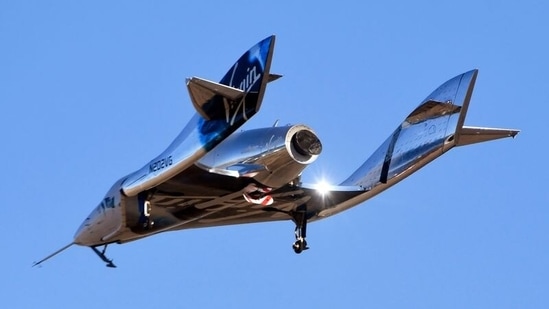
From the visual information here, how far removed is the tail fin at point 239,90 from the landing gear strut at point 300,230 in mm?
14223

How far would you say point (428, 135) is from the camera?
55938 millimetres

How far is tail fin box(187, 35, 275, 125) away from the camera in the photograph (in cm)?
4472

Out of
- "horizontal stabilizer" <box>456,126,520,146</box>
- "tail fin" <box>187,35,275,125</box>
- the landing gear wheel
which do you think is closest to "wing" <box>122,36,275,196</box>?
"tail fin" <box>187,35,275,125</box>

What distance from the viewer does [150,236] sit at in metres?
59.9

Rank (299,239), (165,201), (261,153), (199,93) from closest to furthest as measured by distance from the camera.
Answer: (199,93) < (261,153) < (165,201) < (299,239)

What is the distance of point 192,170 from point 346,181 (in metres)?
10.9

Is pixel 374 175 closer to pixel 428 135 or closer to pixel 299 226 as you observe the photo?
pixel 428 135

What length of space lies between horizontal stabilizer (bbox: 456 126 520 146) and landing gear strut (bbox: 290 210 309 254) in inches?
331

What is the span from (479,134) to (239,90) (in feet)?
48.1

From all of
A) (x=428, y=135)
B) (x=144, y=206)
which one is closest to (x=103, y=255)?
(x=144, y=206)

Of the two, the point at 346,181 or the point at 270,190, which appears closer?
the point at 270,190

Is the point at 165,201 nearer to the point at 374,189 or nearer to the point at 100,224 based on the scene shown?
the point at 100,224

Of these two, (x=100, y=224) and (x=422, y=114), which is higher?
(x=422, y=114)

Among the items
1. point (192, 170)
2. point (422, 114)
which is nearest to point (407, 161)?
point (422, 114)
